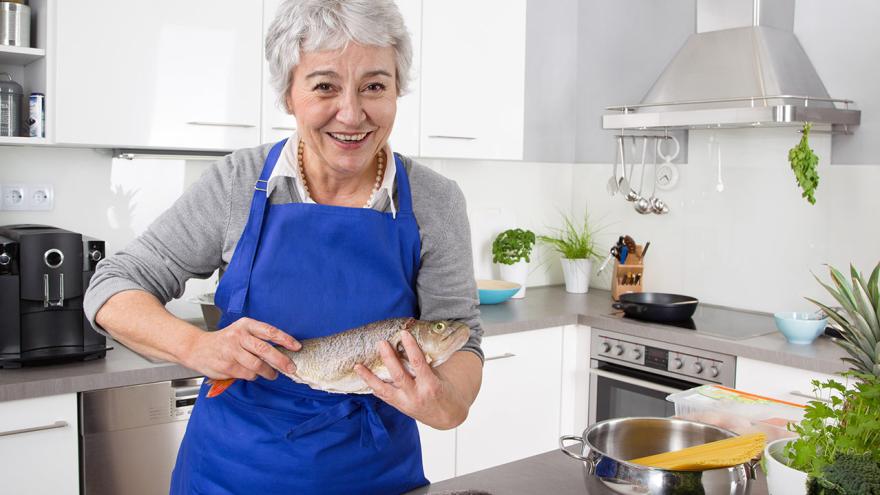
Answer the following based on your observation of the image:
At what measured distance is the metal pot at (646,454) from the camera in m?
1.16

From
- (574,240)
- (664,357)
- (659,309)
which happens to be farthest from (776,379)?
(574,240)

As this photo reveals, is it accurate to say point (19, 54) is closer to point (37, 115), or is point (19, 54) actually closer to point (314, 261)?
point (37, 115)

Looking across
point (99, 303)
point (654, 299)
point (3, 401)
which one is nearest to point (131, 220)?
point (3, 401)

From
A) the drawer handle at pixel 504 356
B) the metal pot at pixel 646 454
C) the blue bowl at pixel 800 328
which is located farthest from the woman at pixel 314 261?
the blue bowl at pixel 800 328

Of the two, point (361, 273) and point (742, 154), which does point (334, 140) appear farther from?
point (742, 154)

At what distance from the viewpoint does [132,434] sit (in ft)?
7.48

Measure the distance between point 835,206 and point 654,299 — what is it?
73 centimetres

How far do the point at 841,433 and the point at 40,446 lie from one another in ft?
6.08

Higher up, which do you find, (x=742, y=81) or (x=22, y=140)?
(x=742, y=81)

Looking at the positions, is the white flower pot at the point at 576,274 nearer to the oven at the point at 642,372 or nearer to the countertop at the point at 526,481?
the oven at the point at 642,372

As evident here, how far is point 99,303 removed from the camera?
56.5 inches

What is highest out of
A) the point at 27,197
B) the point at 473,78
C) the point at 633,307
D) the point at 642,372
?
the point at 473,78

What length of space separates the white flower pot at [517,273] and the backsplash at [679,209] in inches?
5.6

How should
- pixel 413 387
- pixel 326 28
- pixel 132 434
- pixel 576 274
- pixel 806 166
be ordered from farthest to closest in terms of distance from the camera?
pixel 576 274
pixel 806 166
pixel 132 434
pixel 326 28
pixel 413 387
